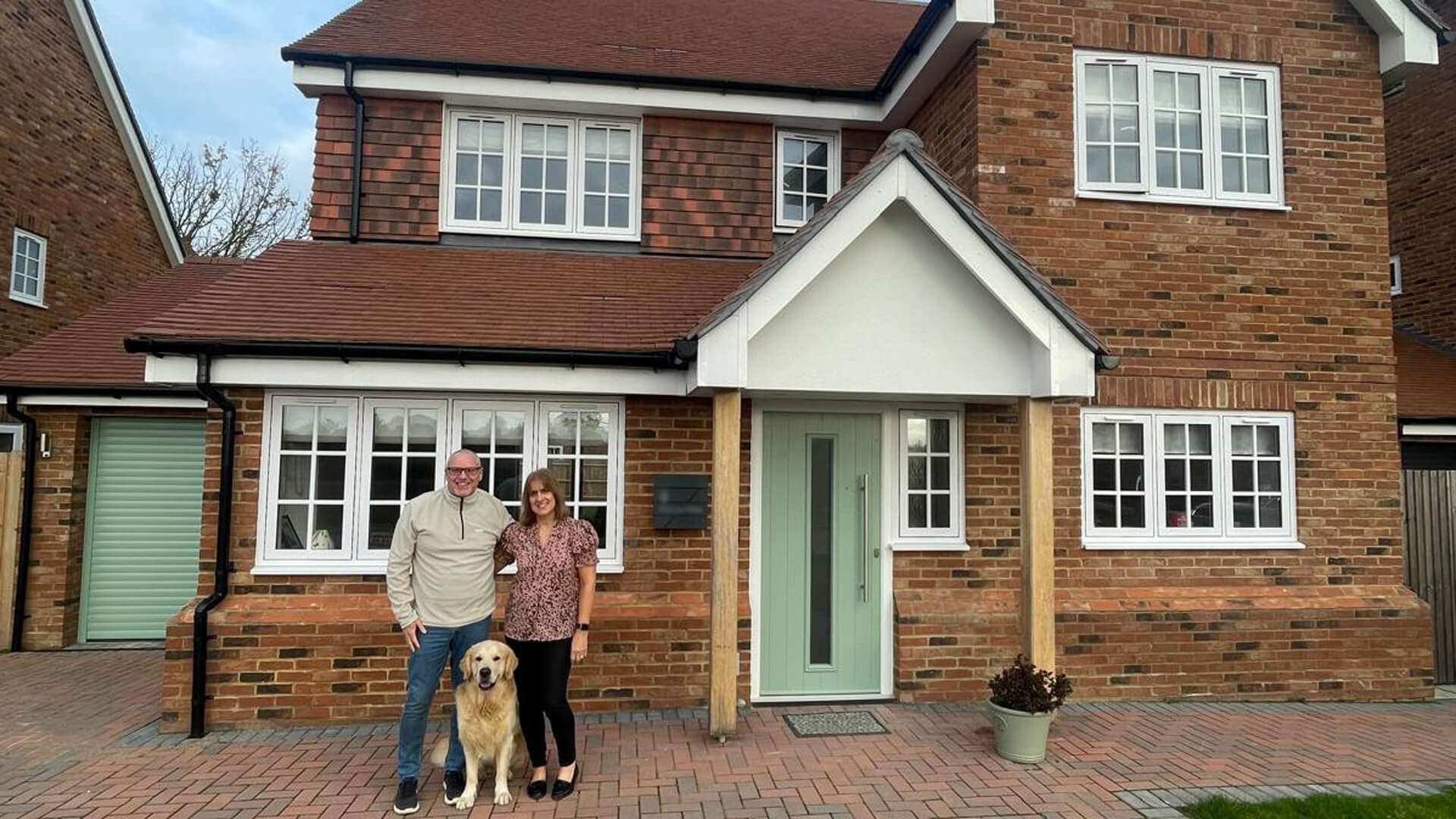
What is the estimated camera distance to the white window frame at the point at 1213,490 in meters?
6.79

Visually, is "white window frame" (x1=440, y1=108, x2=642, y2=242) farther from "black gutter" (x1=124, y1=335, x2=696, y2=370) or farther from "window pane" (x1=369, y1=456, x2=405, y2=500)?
"window pane" (x1=369, y1=456, x2=405, y2=500)

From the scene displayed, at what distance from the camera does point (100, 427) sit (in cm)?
861

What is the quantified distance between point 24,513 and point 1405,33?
13872 mm

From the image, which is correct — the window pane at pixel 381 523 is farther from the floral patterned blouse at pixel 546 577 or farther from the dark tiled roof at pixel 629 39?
the dark tiled roof at pixel 629 39

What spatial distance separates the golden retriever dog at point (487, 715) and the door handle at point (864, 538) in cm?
303

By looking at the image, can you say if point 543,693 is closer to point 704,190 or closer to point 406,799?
point 406,799

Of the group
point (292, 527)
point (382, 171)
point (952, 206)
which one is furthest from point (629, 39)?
point (292, 527)

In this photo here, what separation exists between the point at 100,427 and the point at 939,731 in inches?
351

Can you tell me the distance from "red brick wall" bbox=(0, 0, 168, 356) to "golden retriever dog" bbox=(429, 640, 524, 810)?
9.18 metres

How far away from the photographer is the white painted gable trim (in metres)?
5.32

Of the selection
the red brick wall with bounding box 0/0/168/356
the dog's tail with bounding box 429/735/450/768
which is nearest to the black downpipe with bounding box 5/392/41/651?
the red brick wall with bounding box 0/0/168/356

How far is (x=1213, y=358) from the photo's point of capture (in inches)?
272

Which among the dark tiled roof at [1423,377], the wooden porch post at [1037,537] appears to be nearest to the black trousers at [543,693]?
the wooden porch post at [1037,537]

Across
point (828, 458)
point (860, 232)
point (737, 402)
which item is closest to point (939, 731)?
point (828, 458)
